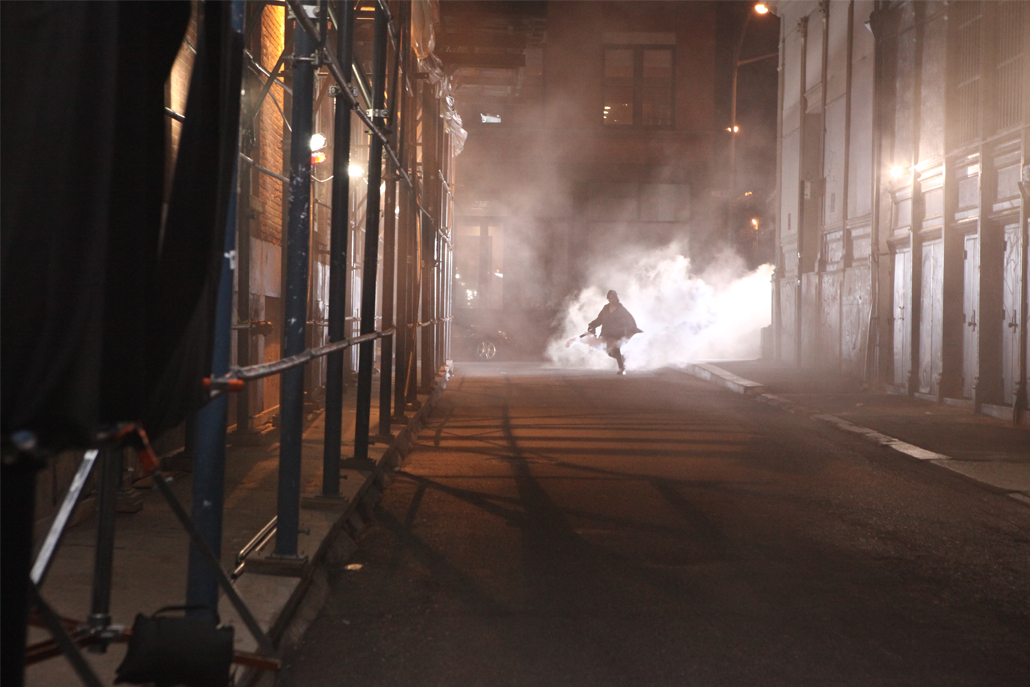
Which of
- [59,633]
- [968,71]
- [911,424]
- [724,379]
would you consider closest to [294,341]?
[59,633]

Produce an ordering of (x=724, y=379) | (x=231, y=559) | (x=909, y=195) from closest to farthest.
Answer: (x=231, y=559)
(x=909, y=195)
(x=724, y=379)

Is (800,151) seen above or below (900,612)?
above

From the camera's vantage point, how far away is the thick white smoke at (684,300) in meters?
30.2

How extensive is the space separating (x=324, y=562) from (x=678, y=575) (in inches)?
75.5

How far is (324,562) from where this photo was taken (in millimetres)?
4953

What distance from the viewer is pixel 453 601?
14.4 ft

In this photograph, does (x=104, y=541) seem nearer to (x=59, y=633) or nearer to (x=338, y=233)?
(x=59, y=633)

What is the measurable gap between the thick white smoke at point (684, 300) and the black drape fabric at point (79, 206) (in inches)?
1081

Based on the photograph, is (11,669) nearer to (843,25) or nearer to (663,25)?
(843,25)

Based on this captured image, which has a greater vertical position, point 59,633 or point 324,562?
point 59,633

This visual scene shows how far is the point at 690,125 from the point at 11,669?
31.2 meters

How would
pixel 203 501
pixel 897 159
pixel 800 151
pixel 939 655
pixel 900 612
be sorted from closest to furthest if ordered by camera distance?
pixel 203 501
pixel 939 655
pixel 900 612
pixel 897 159
pixel 800 151

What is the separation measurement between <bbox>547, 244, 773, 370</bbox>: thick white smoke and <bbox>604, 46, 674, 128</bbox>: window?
4622 mm

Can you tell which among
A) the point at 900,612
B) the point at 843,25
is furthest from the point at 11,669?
the point at 843,25
